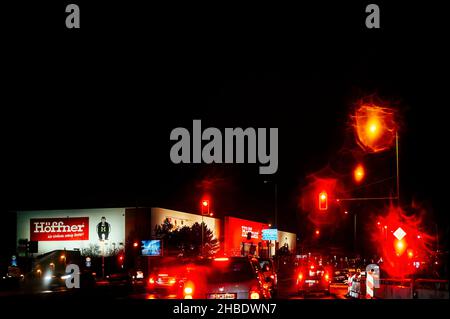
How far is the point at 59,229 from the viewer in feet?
224

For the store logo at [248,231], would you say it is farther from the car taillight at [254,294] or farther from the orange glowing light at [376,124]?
the car taillight at [254,294]

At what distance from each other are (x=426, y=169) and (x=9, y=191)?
147 feet

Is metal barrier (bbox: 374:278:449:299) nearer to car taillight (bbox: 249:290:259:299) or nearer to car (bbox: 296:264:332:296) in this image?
car taillight (bbox: 249:290:259:299)

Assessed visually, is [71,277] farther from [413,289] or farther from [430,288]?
[430,288]

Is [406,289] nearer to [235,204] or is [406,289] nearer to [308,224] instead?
[235,204]

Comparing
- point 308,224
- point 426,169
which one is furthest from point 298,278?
point 308,224

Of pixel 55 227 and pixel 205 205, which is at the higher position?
pixel 205 205

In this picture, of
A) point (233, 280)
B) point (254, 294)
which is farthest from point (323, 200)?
point (254, 294)

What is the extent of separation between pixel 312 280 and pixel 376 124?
7.44m

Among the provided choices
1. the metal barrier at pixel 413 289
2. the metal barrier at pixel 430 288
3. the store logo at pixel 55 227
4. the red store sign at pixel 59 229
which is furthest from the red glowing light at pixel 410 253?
the store logo at pixel 55 227

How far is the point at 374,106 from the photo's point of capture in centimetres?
2986

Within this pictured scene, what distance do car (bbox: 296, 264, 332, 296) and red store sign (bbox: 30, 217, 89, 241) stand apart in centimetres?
4174

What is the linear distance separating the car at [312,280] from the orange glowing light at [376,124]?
6.63 meters
